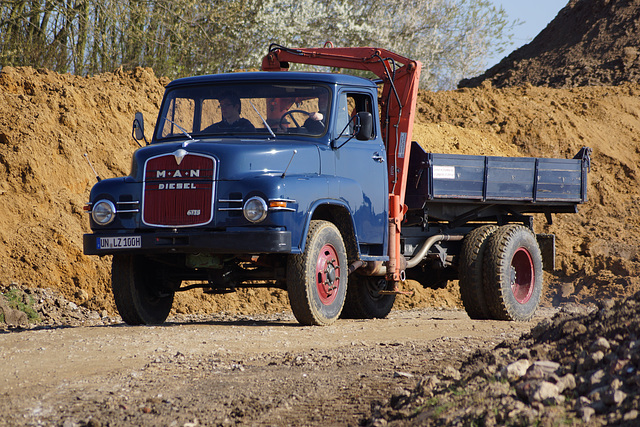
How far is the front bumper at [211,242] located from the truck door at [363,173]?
4.19ft

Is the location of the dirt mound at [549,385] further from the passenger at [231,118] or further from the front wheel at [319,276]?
the passenger at [231,118]

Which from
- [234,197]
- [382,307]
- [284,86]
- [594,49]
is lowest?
[382,307]

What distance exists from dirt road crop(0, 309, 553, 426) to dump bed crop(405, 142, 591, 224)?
2.42m

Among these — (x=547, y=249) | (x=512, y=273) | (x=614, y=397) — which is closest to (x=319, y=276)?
(x=512, y=273)

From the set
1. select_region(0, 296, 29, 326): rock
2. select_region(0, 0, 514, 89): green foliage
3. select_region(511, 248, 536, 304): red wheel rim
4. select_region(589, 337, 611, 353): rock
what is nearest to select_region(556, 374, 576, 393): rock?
select_region(589, 337, 611, 353): rock

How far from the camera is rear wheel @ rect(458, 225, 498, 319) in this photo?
437 inches

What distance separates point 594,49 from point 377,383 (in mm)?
23438

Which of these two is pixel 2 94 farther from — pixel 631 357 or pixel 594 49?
pixel 594 49

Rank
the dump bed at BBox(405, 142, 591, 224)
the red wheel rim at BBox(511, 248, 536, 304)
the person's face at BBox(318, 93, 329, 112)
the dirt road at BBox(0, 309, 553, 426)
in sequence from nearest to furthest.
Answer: the dirt road at BBox(0, 309, 553, 426), the person's face at BBox(318, 93, 329, 112), the dump bed at BBox(405, 142, 591, 224), the red wheel rim at BBox(511, 248, 536, 304)

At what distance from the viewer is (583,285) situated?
1770cm

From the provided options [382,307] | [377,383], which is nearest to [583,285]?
[382,307]

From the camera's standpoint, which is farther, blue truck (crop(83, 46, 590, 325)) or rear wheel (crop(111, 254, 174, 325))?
rear wheel (crop(111, 254, 174, 325))

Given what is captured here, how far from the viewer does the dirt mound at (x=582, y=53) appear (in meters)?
26.3

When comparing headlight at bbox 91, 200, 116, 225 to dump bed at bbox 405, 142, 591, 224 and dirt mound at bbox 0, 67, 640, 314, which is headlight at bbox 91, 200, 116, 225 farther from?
dirt mound at bbox 0, 67, 640, 314
